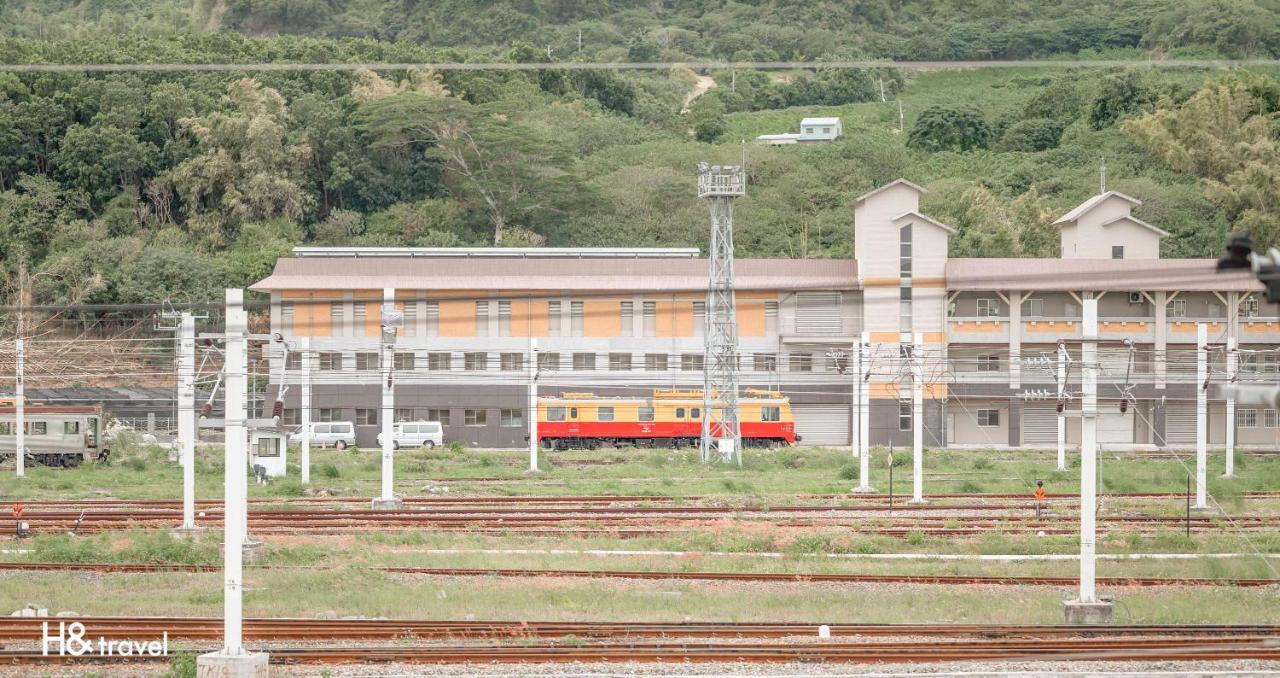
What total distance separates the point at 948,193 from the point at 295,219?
27516 mm

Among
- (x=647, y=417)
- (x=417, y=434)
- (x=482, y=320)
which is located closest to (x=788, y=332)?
(x=647, y=417)

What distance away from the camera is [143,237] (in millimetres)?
58844

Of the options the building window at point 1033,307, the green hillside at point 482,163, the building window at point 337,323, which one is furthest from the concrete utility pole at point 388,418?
the building window at point 1033,307

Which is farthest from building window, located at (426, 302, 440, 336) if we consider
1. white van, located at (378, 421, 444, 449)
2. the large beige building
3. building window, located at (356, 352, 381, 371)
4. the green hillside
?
the green hillside

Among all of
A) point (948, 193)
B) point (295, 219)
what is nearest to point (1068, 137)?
point (948, 193)

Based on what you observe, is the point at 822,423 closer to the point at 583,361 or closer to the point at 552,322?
the point at 583,361

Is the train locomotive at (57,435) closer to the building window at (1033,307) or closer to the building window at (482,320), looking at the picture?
the building window at (482,320)

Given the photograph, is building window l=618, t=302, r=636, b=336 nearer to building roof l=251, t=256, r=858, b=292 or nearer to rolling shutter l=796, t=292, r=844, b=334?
building roof l=251, t=256, r=858, b=292

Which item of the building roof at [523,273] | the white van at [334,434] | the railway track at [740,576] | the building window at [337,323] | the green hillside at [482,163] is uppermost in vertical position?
the green hillside at [482,163]

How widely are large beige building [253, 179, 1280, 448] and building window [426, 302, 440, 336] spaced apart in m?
0.06

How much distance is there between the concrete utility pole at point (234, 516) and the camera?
43.9 feet

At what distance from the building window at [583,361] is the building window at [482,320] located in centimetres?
295

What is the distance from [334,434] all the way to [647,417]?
9.60 meters

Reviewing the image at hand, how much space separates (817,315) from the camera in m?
46.1
